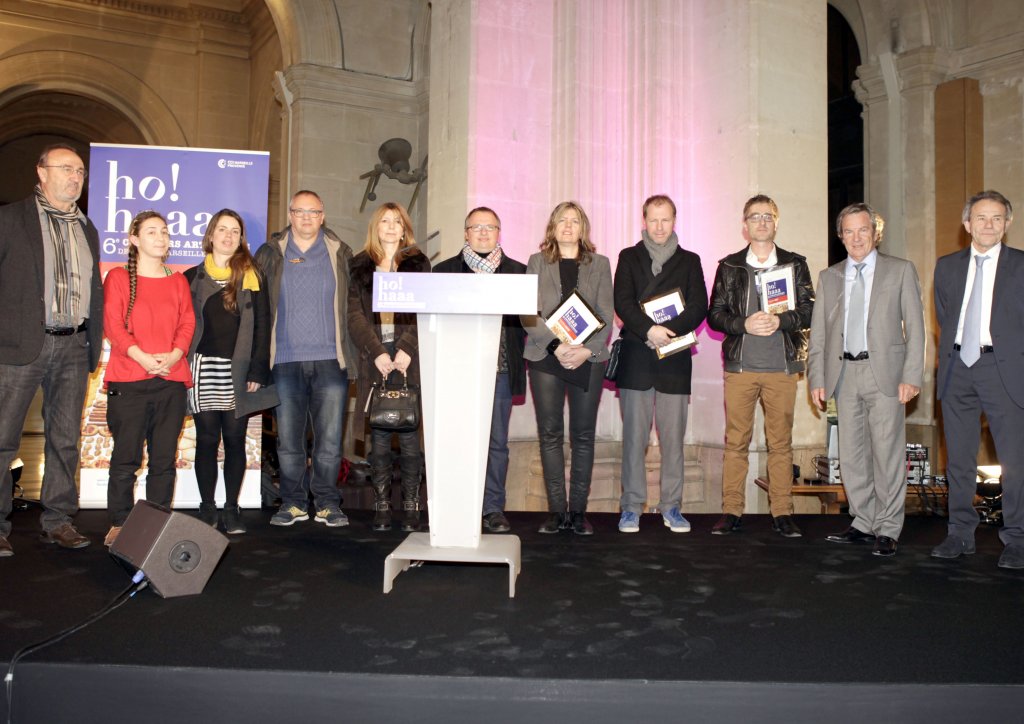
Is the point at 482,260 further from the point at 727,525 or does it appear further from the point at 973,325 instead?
the point at 973,325

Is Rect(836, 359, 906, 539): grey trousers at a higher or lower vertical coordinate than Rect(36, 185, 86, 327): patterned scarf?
lower

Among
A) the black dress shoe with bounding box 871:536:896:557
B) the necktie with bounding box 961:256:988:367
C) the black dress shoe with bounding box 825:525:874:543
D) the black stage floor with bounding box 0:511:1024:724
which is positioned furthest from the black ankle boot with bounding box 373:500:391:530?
the necktie with bounding box 961:256:988:367

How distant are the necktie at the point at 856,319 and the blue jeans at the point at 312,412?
2.61m

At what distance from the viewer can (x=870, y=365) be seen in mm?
4102

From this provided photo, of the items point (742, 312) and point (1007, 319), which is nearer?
point (1007, 319)

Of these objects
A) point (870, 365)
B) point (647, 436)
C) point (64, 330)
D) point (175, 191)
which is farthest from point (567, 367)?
point (175, 191)

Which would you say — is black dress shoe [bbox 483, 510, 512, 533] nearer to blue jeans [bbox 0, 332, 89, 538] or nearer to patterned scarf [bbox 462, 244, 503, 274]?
patterned scarf [bbox 462, 244, 503, 274]

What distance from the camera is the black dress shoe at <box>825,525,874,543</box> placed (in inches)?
167

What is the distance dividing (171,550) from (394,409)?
121 cm

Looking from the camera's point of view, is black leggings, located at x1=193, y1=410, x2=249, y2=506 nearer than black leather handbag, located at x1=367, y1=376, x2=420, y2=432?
No

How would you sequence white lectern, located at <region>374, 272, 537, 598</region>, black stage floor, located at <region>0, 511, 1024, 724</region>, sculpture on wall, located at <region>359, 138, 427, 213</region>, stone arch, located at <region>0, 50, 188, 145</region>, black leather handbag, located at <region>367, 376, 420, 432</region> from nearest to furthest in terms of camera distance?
black stage floor, located at <region>0, 511, 1024, 724</region>
white lectern, located at <region>374, 272, 537, 598</region>
black leather handbag, located at <region>367, 376, 420, 432</region>
sculpture on wall, located at <region>359, 138, 427, 213</region>
stone arch, located at <region>0, 50, 188, 145</region>

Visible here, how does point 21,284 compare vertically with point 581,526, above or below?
above

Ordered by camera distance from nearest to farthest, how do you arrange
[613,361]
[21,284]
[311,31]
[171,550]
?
[171,550] < [21,284] < [613,361] < [311,31]

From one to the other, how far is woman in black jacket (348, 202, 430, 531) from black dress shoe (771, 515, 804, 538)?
6.28 feet
